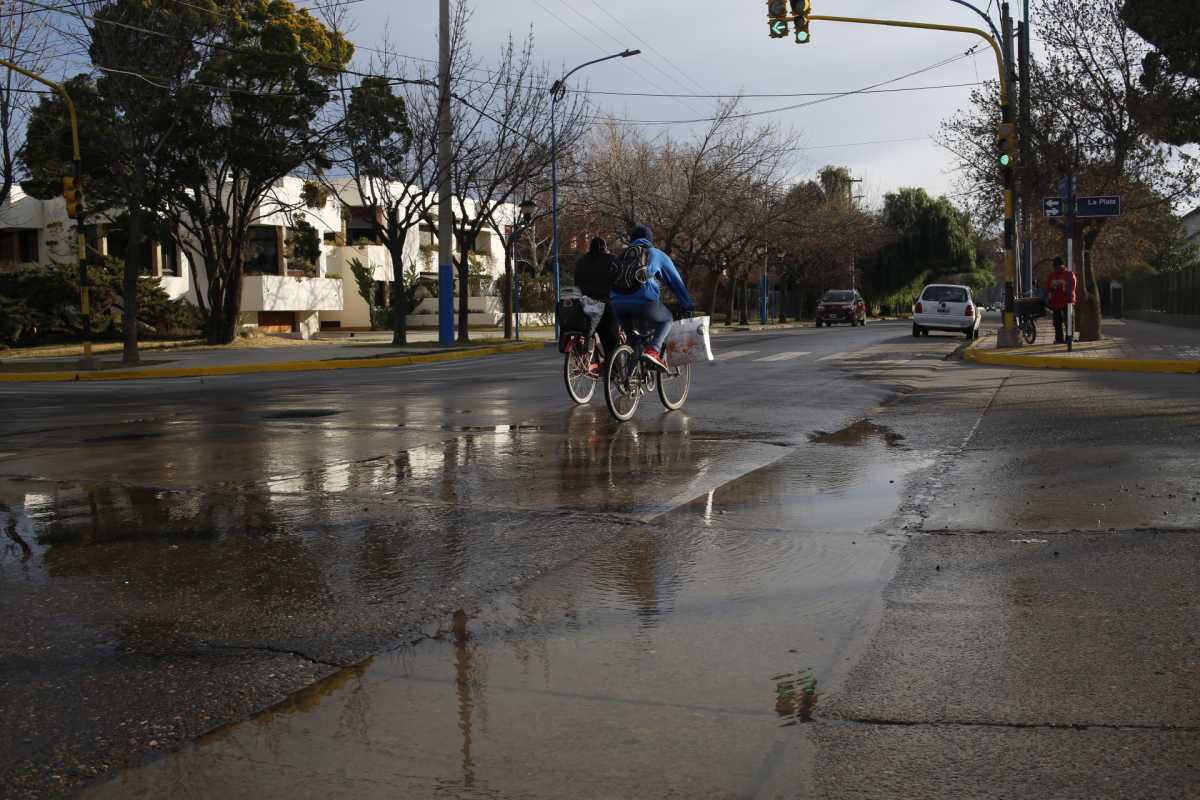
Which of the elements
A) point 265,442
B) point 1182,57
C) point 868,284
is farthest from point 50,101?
point 868,284

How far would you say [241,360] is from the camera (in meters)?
26.7

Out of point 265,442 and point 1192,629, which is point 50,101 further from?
point 1192,629

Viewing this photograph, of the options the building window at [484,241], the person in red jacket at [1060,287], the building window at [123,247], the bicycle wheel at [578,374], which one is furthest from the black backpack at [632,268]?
the building window at [484,241]

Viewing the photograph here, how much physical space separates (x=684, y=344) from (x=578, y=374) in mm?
1206

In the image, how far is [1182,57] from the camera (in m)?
25.6

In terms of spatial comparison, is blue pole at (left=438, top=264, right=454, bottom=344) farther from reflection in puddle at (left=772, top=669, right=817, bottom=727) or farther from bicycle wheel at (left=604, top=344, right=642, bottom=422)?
reflection in puddle at (left=772, top=669, right=817, bottom=727)

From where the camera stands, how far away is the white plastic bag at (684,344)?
515 inches

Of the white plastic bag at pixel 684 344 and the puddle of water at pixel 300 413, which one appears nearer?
the puddle of water at pixel 300 413

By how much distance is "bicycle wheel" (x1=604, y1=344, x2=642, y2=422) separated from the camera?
471 inches

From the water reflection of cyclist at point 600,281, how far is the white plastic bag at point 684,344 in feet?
2.99

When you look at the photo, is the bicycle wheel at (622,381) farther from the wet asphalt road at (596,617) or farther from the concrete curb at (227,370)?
the concrete curb at (227,370)

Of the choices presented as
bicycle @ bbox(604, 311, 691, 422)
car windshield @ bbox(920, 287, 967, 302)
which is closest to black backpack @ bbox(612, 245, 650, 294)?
bicycle @ bbox(604, 311, 691, 422)

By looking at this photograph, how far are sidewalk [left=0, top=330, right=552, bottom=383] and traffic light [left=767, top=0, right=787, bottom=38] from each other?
34.7 ft

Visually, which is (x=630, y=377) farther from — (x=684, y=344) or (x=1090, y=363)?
(x=1090, y=363)
